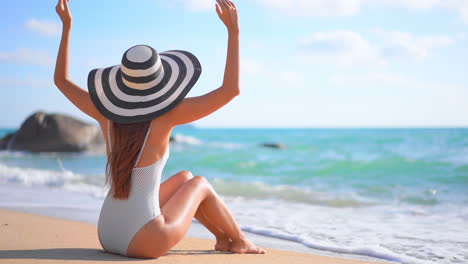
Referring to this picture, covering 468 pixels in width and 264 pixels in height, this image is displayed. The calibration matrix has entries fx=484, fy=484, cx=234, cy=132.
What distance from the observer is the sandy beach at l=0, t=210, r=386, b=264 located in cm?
335

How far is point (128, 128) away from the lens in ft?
10.3

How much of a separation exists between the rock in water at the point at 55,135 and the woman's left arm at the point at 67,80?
17415 mm

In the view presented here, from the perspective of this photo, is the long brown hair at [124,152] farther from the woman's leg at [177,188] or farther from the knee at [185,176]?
the knee at [185,176]

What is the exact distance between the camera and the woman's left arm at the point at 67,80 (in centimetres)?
336

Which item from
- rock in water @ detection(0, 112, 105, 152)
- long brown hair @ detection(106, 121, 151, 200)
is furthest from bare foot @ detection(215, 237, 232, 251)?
rock in water @ detection(0, 112, 105, 152)

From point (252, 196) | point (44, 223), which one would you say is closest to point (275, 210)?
point (252, 196)

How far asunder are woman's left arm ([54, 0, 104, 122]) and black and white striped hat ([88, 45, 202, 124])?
129 mm

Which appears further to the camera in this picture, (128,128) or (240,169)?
(240,169)

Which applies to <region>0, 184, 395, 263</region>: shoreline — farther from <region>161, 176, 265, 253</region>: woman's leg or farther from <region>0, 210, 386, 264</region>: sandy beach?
<region>161, 176, 265, 253</region>: woman's leg

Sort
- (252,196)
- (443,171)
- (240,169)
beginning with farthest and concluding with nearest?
1. (240,169)
2. (443,171)
3. (252,196)

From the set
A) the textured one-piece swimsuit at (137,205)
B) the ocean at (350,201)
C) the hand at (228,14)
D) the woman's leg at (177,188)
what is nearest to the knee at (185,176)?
the woman's leg at (177,188)

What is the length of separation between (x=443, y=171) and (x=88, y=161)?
36.3 ft

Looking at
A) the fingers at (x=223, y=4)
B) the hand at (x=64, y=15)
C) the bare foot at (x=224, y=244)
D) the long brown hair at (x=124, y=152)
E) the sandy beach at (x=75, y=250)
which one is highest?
the fingers at (x=223, y=4)

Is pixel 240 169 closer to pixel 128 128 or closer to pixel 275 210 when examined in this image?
pixel 275 210
